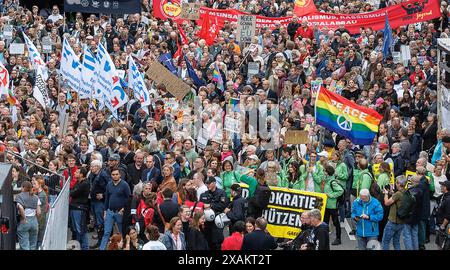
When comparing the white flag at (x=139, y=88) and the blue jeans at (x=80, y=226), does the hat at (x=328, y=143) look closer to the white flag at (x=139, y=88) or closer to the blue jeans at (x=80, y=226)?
the white flag at (x=139, y=88)

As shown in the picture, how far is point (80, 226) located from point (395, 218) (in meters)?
4.41

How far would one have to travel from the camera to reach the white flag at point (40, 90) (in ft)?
74.7

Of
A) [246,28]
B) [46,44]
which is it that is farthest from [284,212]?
[46,44]

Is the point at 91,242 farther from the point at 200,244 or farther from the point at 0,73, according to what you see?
the point at 0,73

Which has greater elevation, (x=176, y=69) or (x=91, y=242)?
(x=176, y=69)

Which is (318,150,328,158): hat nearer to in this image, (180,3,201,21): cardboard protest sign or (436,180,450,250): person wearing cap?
(436,180,450,250): person wearing cap

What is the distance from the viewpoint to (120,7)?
32844mm

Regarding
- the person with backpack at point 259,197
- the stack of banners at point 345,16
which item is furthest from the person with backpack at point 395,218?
the stack of banners at point 345,16

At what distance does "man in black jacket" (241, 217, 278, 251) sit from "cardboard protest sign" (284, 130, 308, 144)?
Result: 438cm

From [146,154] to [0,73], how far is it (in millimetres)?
4435

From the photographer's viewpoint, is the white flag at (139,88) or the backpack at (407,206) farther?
the white flag at (139,88)

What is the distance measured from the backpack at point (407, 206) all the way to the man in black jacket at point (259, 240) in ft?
9.02

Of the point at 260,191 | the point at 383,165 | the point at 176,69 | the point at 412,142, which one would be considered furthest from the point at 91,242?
the point at 176,69

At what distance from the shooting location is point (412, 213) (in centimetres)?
1719
